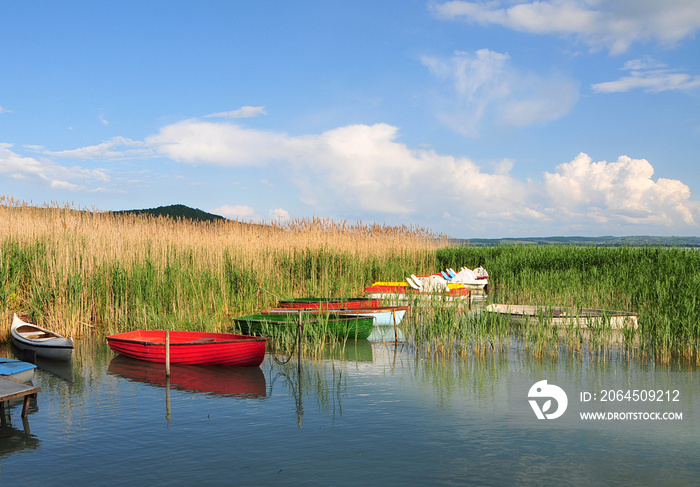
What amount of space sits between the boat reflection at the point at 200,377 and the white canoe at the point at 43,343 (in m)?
0.80

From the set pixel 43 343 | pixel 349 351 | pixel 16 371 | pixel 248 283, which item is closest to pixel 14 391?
pixel 16 371

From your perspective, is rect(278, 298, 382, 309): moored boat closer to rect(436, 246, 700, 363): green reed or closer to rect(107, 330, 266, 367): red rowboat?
rect(107, 330, 266, 367): red rowboat

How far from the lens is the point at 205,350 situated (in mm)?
9477

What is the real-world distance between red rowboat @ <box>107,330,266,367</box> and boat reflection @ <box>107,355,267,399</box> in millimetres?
100

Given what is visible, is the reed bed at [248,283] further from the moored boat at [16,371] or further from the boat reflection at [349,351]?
the moored boat at [16,371]

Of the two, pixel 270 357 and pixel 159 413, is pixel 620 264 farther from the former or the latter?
pixel 159 413

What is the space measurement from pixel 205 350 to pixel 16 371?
2.74 metres

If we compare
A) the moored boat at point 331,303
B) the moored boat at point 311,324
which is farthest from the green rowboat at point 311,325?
the moored boat at point 331,303

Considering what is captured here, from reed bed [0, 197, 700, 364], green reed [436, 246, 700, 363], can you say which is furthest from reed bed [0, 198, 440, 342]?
green reed [436, 246, 700, 363]

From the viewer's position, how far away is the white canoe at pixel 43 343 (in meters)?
9.98

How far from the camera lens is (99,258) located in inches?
540

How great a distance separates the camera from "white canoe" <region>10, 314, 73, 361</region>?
998 cm

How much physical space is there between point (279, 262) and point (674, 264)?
11.6 m

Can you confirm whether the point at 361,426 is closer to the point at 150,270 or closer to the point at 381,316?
the point at 381,316
